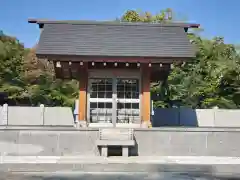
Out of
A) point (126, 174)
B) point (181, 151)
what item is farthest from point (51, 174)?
point (181, 151)

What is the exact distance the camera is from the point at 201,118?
23.7m

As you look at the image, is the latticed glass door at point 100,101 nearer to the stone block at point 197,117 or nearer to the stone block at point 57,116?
the stone block at point 57,116

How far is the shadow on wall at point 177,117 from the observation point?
2398 cm

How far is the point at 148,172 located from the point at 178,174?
0.81m

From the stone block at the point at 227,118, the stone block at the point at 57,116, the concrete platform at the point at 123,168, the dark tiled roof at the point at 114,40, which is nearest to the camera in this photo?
the concrete platform at the point at 123,168

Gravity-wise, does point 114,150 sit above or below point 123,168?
above

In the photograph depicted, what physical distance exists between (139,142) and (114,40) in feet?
13.7

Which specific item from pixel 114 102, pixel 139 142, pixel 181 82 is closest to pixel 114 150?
pixel 139 142

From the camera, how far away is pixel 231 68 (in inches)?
1089

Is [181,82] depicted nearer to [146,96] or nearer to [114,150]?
[146,96]

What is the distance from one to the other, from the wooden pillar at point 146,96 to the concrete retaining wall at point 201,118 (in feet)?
28.2

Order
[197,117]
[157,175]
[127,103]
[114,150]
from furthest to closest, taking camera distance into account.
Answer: [197,117] < [127,103] < [114,150] < [157,175]

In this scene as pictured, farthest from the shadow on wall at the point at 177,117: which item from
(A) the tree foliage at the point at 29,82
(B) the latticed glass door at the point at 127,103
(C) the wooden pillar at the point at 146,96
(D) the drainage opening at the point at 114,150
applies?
(D) the drainage opening at the point at 114,150

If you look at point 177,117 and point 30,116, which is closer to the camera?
point 30,116
